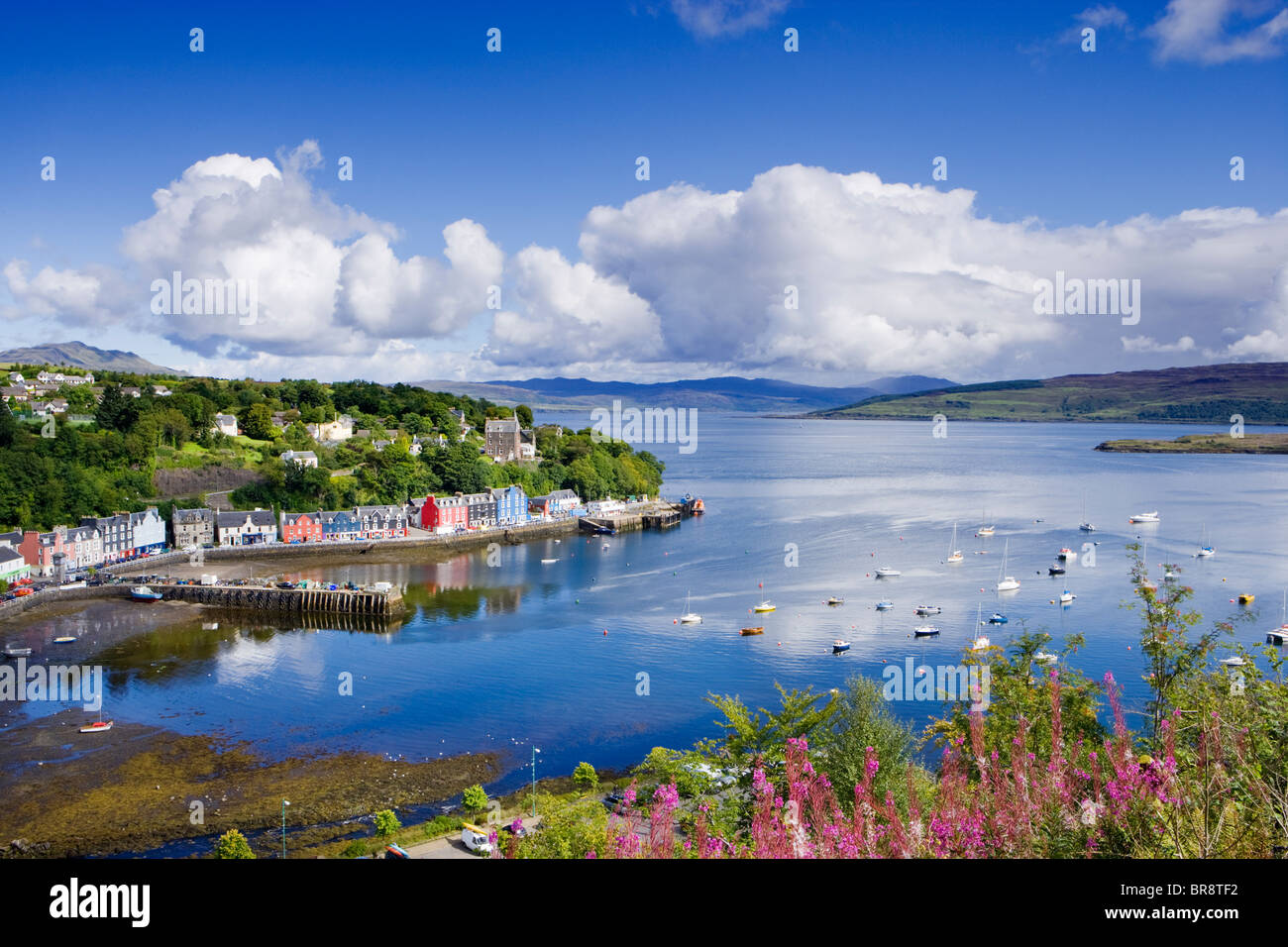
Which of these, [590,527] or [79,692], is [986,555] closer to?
[590,527]

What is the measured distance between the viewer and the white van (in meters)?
10.2

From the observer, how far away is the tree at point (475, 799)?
1195 cm

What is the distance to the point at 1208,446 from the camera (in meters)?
80.9

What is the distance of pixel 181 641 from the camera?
21.1 metres

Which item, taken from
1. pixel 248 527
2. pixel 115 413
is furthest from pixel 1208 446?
pixel 115 413

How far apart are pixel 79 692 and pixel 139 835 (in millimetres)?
7367

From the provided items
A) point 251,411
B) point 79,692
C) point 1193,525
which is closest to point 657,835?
point 79,692

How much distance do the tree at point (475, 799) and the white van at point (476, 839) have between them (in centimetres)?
114

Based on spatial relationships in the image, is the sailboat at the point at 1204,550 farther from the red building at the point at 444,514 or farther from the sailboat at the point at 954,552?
the red building at the point at 444,514

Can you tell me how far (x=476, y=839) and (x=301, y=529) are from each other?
2691 centimetres

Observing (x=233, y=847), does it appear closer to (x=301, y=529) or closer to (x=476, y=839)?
(x=476, y=839)

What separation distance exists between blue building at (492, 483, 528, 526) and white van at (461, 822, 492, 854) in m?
29.3

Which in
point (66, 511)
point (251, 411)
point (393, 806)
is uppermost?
point (251, 411)
